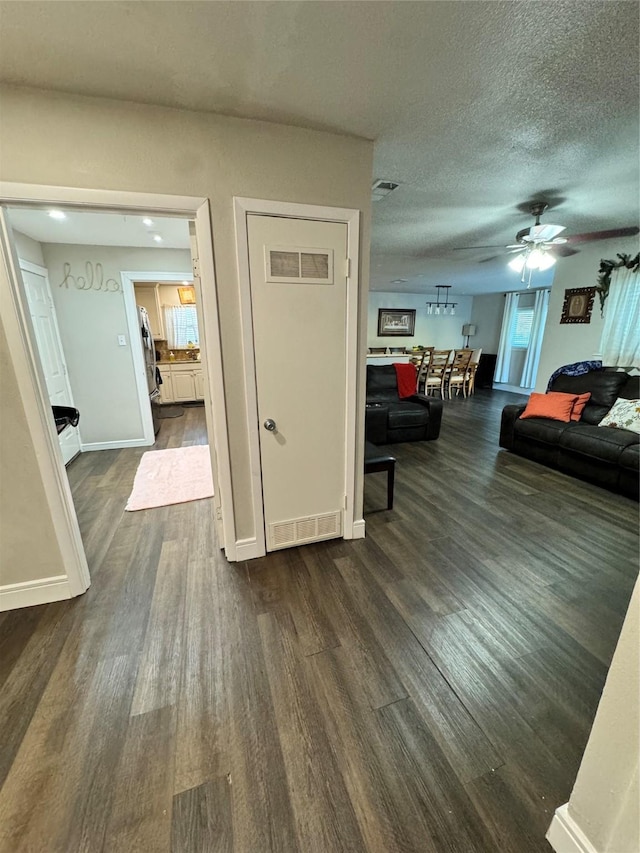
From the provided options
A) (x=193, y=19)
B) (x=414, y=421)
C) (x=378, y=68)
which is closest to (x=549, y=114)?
(x=378, y=68)

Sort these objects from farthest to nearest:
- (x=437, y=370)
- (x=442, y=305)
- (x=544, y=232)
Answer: (x=442, y=305)
(x=437, y=370)
(x=544, y=232)

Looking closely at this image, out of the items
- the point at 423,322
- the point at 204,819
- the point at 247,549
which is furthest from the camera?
the point at 423,322

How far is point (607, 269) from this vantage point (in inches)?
163

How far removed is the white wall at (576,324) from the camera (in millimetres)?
4170

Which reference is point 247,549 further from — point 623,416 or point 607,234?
point 607,234

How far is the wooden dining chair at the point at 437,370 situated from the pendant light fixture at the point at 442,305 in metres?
1.67

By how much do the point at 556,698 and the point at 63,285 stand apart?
17.9 ft

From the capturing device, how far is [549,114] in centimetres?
168

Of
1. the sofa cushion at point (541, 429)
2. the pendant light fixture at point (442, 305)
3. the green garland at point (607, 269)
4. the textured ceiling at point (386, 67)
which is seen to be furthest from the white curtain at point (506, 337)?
the textured ceiling at point (386, 67)

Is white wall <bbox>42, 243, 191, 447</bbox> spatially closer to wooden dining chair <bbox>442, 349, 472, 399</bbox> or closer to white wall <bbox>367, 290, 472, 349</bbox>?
A: wooden dining chair <bbox>442, 349, 472, 399</bbox>

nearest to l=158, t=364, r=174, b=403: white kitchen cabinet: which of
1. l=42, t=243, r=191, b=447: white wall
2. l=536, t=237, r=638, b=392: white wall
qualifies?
l=42, t=243, r=191, b=447: white wall

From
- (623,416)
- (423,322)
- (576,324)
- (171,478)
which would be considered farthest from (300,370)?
(423,322)

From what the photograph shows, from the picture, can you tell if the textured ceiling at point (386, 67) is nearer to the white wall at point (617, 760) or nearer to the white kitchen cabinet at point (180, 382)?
the white wall at point (617, 760)

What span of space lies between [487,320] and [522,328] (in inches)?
51.4
